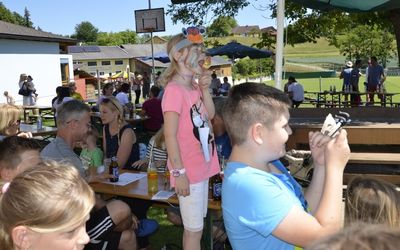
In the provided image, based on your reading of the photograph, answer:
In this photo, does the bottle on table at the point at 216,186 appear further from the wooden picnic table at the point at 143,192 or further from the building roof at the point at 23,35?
the building roof at the point at 23,35

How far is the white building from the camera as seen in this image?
2323 centimetres

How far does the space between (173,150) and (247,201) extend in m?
1.18

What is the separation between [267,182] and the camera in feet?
5.24

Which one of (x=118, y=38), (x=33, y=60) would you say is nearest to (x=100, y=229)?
(x=33, y=60)

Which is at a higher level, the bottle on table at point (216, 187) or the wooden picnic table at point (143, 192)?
the bottle on table at point (216, 187)

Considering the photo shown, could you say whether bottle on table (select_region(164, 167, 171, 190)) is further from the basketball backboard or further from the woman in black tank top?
the basketball backboard

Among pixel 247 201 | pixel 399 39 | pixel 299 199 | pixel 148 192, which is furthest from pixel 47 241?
pixel 399 39

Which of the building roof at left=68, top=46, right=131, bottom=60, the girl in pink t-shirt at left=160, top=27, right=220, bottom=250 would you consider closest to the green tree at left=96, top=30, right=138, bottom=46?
the building roof at left=68, top=46, right=131, bottom=60

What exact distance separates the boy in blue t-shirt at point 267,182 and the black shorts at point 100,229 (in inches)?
51.0

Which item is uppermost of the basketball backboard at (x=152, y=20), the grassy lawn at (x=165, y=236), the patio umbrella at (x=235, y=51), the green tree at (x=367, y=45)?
the green tree at (x=367, y=45)

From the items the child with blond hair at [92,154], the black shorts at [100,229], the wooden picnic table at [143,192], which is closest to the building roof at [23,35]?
the child with blond hair at [92,154]

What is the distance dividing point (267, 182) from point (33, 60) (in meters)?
26.3

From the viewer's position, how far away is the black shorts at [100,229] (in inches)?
108

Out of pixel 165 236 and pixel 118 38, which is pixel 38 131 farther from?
pixel 118 38
